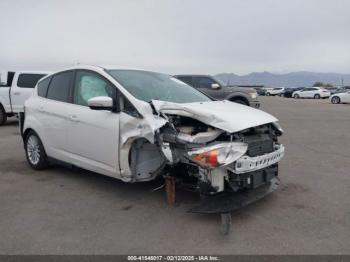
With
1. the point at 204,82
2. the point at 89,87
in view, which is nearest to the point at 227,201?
the point at 89,87

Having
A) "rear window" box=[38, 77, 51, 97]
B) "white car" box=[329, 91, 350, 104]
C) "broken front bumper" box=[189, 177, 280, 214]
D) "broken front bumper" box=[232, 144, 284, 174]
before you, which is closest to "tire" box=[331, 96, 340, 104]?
"white car" box=[329, 91, 350, 104]

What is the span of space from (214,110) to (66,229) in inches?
84.1

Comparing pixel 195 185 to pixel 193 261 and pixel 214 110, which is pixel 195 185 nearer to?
pixel 214 110

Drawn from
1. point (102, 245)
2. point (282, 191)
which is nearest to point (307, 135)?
point (282, 191)

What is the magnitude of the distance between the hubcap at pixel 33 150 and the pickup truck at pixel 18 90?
726 cm

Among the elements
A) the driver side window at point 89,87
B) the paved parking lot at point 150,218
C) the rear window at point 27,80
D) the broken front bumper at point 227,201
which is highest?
the rear window at point 27,80

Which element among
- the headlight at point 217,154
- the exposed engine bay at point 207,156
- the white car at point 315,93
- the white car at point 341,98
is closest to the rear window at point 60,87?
the exposed engine bay at point 207,156

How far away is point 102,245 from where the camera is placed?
3.70 m

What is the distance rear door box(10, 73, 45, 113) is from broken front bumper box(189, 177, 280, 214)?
10.8 metres

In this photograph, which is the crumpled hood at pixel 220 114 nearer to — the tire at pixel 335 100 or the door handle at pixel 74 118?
the door handle at pixel 74 118

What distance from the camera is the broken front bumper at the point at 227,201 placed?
414 cm

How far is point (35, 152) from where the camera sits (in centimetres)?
652

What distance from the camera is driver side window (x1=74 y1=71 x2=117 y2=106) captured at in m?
5.15

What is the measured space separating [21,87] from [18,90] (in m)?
0.15
